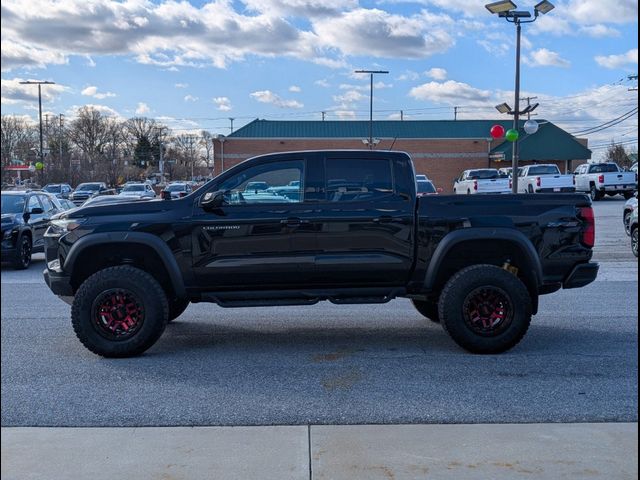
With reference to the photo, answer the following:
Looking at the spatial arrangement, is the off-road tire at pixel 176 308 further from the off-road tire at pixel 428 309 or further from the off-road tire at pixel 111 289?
the off-road tire at pixel 428 309

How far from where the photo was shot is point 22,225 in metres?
14.9

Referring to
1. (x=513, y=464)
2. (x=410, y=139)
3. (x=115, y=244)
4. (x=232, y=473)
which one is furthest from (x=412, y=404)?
Result: (x=410, y=139)

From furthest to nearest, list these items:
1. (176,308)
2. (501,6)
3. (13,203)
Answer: (501,6) → (13,203) → (176,308)

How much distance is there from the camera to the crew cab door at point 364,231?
6906 millimetres

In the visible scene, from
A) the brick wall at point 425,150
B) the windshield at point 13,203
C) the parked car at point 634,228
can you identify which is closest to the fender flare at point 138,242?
the windshield at point 13,203

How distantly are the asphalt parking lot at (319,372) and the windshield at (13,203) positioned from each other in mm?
6278

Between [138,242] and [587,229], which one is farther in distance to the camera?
[587,229]

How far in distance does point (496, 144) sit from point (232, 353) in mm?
54834

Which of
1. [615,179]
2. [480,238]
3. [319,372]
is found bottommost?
[319,372]

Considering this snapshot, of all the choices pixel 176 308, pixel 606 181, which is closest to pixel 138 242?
pixel 176 308

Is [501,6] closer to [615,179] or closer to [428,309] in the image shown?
[428,309]

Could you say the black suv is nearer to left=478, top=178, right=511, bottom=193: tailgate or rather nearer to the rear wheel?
the rear wheel

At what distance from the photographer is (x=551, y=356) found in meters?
6.91

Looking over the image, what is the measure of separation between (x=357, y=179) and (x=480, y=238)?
137cm
